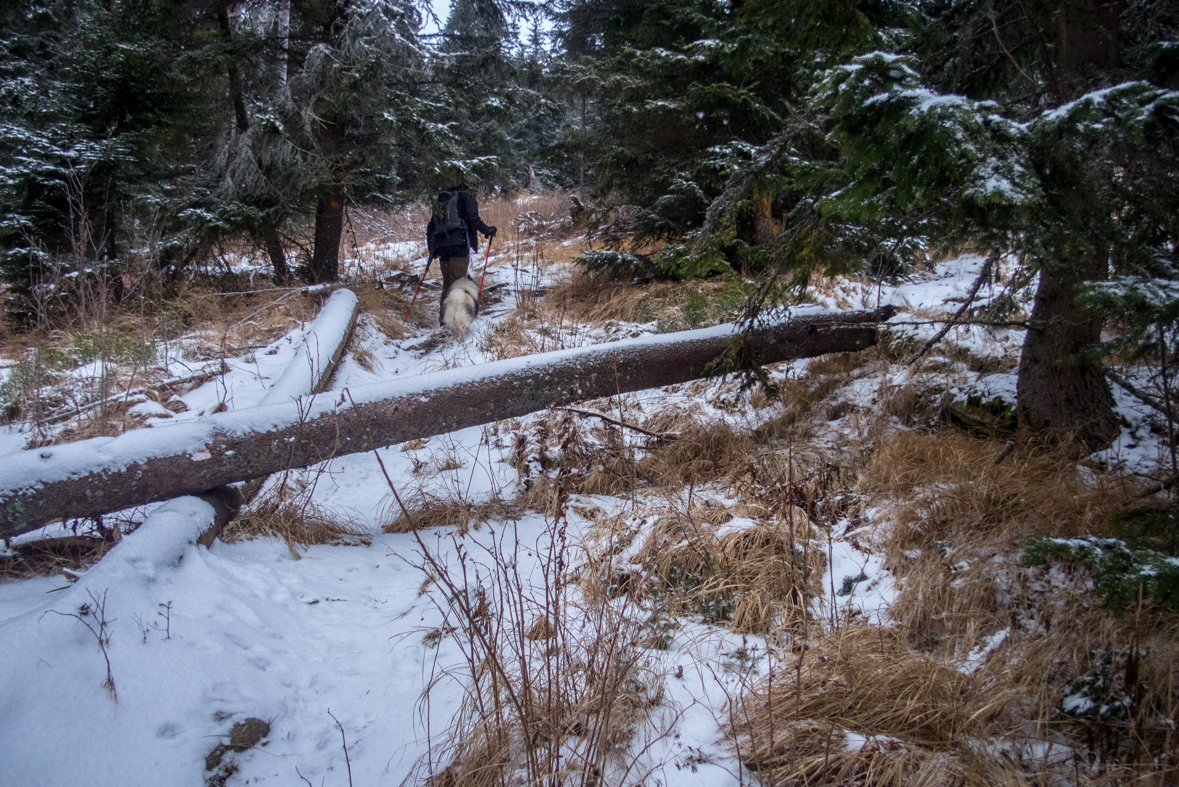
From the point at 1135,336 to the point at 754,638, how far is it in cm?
159

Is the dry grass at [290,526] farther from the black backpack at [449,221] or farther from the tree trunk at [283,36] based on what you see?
the tree trunk at [283,36]

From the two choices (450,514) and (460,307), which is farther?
(460,307)

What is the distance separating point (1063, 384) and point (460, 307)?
591 cm

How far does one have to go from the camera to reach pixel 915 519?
2.58m

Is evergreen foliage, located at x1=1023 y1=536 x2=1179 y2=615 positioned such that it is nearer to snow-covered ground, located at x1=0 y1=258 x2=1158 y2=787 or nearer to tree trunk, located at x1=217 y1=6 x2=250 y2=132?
snow-covered ground, located at x1=0 y1=258 x2=1158 y2=787

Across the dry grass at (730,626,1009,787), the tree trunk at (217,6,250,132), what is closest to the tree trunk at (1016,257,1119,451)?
the dry grass at (730,626,1009,787)

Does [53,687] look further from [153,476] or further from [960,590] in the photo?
[960,590]

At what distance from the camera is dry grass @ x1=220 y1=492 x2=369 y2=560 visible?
9.41 ft

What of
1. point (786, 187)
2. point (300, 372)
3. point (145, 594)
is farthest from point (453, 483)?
point (786, 187)

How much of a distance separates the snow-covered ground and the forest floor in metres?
0.01

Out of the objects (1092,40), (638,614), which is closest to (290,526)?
(638,614)

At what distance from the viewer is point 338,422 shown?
9.43ft

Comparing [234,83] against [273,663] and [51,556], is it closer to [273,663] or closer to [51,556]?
[51,556]

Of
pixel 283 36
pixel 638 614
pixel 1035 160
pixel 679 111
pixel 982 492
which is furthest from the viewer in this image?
pixel 283 36
